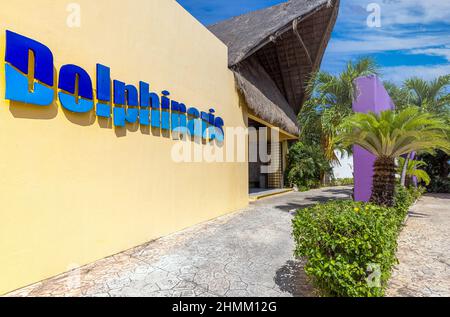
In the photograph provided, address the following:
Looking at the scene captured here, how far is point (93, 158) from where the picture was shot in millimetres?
4227

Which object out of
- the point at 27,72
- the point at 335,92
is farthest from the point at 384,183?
the point at 27,72

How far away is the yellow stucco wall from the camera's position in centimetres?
329

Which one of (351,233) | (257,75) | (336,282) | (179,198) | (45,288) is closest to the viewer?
(336,282)

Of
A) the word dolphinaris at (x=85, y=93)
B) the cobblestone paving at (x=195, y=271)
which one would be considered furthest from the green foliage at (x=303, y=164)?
the word dolphinaris at (x=85, y=93)

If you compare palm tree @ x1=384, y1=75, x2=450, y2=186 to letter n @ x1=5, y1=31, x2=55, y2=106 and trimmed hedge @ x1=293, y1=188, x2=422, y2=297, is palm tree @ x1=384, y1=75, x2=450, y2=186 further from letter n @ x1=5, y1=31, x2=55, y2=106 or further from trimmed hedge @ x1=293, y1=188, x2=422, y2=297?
letter n @ x1=5, y1=31, x2=55, y2=106

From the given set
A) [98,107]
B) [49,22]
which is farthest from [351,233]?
[49,22]

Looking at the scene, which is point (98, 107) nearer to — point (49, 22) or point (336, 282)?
point (49, 22)

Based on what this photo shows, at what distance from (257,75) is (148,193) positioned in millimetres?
8416

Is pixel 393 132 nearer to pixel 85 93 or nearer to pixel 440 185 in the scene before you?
pixel 85 93

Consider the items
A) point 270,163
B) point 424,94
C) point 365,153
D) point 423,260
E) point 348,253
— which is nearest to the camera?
point 348,253

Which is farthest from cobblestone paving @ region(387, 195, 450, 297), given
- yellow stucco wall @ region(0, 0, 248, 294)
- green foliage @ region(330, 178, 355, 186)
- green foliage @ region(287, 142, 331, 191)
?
green foliage @ region(330, 178, 355, 186)

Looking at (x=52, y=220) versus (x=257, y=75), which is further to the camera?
(x=257, y=75)

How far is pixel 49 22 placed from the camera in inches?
145

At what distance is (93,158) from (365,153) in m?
7.97
